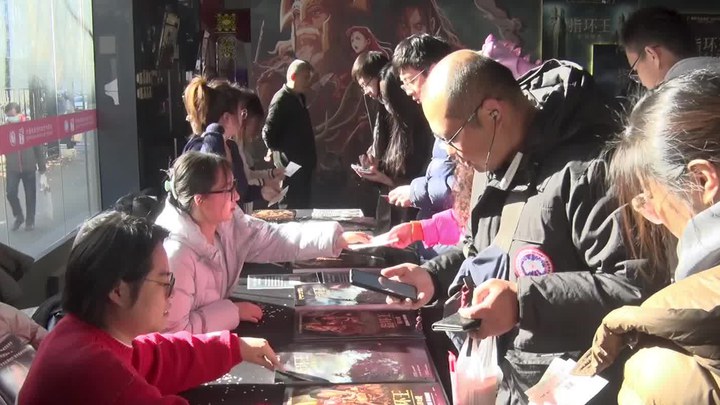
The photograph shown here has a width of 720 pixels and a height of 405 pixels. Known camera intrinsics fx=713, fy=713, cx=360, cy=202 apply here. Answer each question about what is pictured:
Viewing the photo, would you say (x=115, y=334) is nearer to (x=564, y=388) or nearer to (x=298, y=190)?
(x=564, y=388)

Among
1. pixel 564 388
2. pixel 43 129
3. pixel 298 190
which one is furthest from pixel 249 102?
pixel 564 388

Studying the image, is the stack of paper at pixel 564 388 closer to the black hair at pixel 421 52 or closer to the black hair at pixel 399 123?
the black hair at pixel 421 52

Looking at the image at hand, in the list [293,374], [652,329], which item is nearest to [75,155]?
[293,374]

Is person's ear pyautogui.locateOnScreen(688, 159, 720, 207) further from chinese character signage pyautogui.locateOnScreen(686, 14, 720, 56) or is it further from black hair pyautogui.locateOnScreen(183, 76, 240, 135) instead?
chinese character signage pyautogui.locateOnScreen(686, 14, 720, 56)

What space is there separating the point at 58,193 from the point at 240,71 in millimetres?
2742

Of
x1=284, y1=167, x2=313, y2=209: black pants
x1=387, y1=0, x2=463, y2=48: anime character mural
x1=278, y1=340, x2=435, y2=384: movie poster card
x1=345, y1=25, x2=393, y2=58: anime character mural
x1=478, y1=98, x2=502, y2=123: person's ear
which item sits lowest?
x1=284, y1=167, x2=313, y2=209: black pants

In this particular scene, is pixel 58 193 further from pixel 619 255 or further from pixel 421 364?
pixel 619 255

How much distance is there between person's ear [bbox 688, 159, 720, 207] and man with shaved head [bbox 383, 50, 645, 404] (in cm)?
35

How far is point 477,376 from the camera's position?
1419 millimetres

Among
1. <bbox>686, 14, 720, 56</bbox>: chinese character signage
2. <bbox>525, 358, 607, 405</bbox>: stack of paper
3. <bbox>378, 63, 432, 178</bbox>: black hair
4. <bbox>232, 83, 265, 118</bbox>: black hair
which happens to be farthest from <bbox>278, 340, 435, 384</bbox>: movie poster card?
<bbox>686, 14, 720, 56</bbox>: chinese character signage

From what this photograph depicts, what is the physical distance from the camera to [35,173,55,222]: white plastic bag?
146 inches

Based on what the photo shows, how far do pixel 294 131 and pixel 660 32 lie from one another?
10.3 feet

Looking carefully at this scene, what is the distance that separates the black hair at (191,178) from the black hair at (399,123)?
1360 millimetres

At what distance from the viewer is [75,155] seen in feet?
13.8
